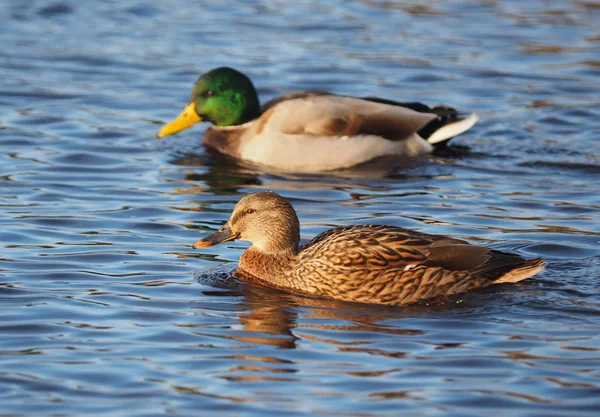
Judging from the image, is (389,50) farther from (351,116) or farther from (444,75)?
(351,116)

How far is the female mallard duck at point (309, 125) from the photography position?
1358 cm

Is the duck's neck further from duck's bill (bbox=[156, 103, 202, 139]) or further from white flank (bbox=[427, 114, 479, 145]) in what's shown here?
white flank (bbox=[427, 114, 479, 145])

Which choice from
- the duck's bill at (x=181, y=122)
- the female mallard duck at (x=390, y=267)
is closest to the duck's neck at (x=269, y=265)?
the female mallard duck at (x=390, y=267)

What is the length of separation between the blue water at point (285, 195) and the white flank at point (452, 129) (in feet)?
0.64

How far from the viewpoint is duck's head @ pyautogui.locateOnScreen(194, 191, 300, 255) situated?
9312mm

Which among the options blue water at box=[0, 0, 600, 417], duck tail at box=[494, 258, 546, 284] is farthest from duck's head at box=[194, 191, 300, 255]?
duck tail at box=[494, 258, 546, 284]

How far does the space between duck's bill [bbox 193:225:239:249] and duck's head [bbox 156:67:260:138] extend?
4.95 meters

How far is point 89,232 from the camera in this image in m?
10.5

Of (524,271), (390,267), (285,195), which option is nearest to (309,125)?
(285,195)

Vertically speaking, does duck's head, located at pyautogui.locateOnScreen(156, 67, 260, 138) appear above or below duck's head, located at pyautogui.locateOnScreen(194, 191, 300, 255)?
above

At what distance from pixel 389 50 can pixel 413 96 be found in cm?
203

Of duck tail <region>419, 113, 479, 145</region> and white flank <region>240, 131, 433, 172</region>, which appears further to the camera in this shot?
duck tail <region>419, 113, 479, 145</region>

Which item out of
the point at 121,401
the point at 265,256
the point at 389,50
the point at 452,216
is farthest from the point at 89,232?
the point at 389,50

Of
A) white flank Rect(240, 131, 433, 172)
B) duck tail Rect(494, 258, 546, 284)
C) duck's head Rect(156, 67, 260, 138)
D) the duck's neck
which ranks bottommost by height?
the duck's neck
